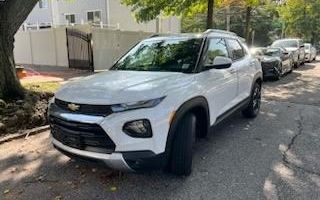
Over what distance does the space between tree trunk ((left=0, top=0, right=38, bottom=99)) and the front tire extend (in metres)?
4.65

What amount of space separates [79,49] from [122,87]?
13846 millimetres

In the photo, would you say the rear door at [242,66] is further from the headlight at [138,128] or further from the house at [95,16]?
the house at [95,16]

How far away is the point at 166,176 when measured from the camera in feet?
13.9

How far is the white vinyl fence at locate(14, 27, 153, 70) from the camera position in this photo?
54.5ft

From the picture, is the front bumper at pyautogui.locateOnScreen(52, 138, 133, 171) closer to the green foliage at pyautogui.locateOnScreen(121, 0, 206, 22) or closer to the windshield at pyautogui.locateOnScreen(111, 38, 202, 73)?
the windshield at pyautogui.locateOnScreen(111, 38, 202, 73)

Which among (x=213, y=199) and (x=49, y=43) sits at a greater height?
(x=49, y=43)

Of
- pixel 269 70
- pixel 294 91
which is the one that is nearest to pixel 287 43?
pixel 269 70

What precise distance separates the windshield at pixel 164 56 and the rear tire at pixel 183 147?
2.53 ft

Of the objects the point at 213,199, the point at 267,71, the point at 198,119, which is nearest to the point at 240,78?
the point at 198,119

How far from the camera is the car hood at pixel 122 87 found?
3.63 meters

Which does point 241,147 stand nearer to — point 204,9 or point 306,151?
point 306,151

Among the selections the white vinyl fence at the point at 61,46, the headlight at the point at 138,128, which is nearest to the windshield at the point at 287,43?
the white vinyl fence at the point at 61,46

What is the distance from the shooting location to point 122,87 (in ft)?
12.6

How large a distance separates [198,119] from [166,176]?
911 mm
